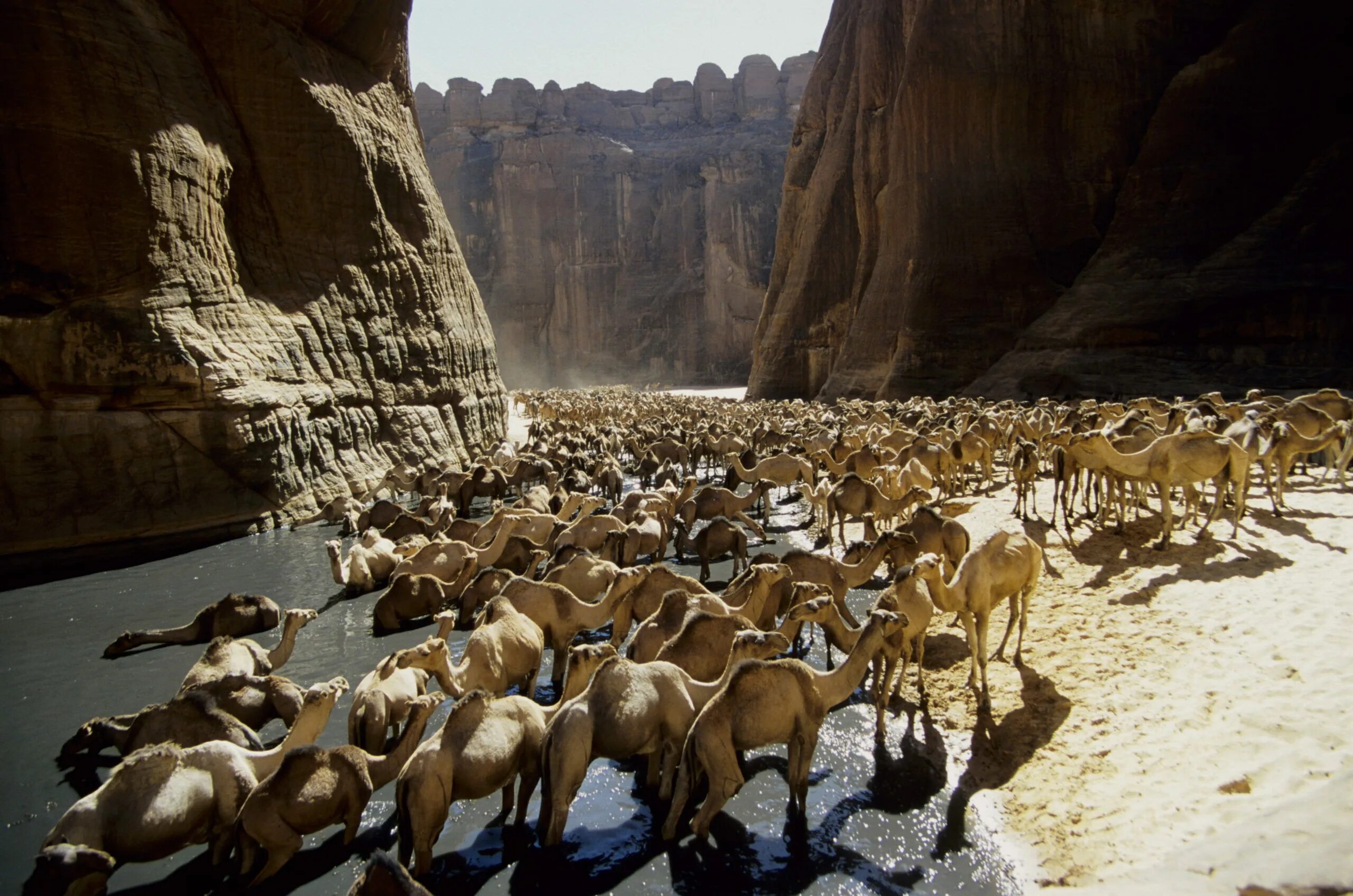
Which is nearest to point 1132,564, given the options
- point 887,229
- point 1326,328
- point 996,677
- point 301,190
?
point 996,677

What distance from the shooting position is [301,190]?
21.8 meters

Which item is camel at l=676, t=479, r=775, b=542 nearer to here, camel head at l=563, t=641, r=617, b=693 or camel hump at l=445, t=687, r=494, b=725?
camel head at l=563, t=641, r=617, b=693

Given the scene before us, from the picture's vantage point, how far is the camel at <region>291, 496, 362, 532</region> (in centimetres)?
1778

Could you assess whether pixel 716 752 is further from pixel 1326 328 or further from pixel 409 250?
pixel 1326 328

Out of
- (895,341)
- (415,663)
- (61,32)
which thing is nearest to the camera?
(415,663)

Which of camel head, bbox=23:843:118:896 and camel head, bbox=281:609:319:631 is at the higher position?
camel head, bbox=281:609:319:631

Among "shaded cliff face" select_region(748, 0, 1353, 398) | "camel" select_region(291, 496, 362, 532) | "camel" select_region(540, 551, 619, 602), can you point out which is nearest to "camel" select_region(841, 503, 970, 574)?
"camel" select_region(540, 551, 619, 602)

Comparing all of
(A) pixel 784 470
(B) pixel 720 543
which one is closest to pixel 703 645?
(B) pixel 720 543

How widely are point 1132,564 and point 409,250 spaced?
2189cm

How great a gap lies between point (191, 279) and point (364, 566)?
916 cm

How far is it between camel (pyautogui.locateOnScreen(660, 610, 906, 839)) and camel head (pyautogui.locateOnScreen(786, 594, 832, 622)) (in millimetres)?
1155

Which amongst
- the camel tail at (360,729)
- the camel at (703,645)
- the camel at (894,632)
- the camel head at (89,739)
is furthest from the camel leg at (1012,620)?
the camel head at (89,739)

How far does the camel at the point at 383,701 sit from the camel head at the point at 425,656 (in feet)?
0.04

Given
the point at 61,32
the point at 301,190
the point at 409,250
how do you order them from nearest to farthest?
1. the point at 61,32
2. the point at 301,190
3. the point at 409,250
